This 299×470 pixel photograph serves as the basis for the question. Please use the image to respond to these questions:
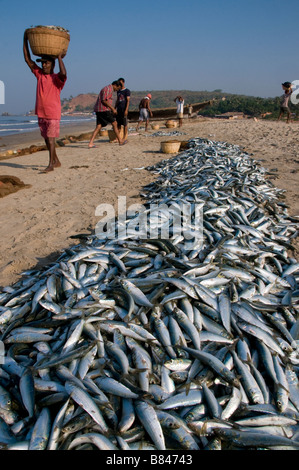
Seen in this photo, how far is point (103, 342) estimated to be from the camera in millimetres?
2268

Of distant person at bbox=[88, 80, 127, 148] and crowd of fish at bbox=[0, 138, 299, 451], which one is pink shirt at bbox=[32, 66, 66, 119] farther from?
crowd of fish at bbox=[0, 138, 299, 451]

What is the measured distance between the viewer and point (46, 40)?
21.6 ft

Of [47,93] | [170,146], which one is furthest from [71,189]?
[170,146]

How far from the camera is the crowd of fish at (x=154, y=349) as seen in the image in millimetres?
1744

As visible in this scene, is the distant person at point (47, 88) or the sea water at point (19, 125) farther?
the sea water at point (19, 125)

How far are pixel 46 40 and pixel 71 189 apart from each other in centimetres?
327

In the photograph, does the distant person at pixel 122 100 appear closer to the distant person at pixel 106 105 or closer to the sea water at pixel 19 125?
the distant person at pixel 106 105

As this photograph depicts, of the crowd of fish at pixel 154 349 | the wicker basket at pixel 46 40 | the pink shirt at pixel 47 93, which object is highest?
the wicker basket at pixel 46 40

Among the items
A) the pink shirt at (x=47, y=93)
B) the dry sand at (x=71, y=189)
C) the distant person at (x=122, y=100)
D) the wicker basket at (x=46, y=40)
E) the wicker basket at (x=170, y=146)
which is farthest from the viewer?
the distant person at (x=122, y=100)

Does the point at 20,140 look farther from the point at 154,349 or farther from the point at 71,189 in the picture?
the point at 154,349

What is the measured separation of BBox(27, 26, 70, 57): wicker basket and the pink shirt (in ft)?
1.46

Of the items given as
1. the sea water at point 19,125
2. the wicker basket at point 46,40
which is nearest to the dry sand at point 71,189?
the wicker basket at point 46,40

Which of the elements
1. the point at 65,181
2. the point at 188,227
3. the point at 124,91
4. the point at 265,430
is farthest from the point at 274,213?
the point at 124,91

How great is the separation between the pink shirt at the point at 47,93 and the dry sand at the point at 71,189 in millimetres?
1562
